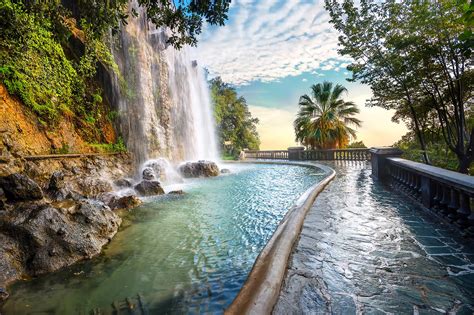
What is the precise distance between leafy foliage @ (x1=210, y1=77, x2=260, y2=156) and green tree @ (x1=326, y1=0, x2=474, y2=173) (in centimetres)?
2593

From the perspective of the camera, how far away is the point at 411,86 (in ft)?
30.5

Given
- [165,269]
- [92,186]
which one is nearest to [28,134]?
[92,186]

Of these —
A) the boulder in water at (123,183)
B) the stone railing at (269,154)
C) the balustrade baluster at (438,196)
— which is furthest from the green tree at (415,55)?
the stone railing at (269,154)

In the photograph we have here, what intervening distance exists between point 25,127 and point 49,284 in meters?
8.40

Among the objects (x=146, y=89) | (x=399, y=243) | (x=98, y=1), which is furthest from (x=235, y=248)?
(x=146, y=89)

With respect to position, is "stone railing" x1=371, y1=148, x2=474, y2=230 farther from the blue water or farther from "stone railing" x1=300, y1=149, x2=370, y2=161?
"stone railing" x1=300, y1=149, x2=370, y2=161

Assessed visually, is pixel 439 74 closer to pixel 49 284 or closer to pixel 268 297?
pixel 268 297

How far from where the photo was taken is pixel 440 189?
5.20m

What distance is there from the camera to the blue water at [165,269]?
121 inches

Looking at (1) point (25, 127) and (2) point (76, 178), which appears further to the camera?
(2) point (76, 178)

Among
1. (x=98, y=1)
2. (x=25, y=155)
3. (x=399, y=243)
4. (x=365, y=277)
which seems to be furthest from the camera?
(x=25, y=155)

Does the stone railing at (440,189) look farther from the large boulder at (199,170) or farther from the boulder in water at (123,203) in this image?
the large boulder at (199,170)

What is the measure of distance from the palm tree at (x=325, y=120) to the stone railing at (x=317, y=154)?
1.19m

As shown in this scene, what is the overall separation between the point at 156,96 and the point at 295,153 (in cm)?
1414
